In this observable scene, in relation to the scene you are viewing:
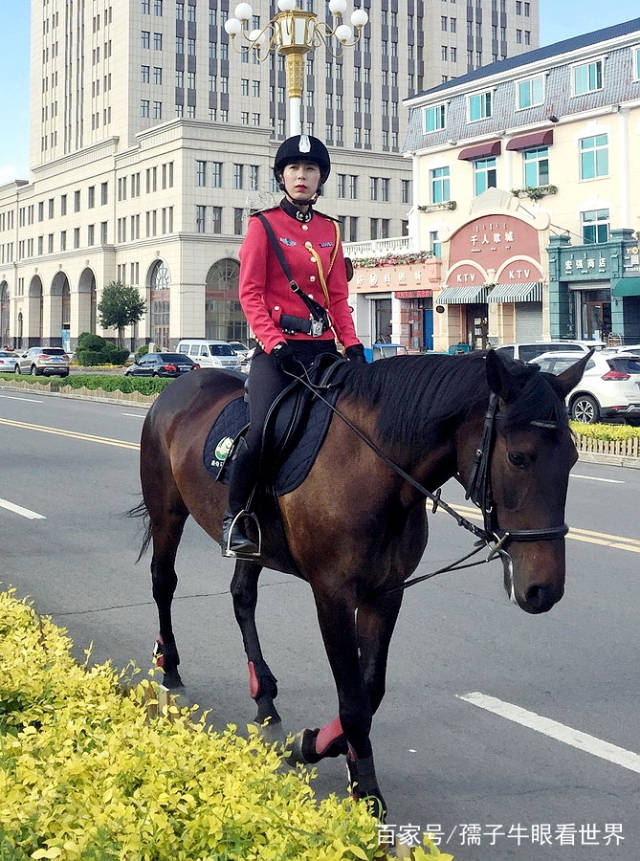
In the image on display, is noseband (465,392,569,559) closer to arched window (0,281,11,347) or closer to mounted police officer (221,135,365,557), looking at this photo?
mounted police officer (221,135,365,557)

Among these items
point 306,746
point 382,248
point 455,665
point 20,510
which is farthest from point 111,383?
point 306,746

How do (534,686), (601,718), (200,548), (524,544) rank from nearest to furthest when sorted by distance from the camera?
(524,544)
(601,718)
(534,686)
(200,548)

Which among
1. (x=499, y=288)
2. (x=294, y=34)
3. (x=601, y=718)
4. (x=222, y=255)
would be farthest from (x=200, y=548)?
(x=222, y=255)

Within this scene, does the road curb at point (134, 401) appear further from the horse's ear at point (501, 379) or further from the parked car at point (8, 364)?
the parked car at point (8, 364)

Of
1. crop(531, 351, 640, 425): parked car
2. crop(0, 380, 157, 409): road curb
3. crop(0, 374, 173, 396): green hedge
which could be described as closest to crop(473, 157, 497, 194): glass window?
crop(0, 374, 173, 396): green hedge

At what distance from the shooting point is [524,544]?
3650 mm

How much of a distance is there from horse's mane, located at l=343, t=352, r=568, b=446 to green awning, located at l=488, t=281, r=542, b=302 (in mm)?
41656

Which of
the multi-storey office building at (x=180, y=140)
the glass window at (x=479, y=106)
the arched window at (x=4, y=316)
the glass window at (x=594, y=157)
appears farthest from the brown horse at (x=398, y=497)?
the arched window at (x=4, y=316)

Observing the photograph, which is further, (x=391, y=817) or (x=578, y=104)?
(x=578, y=104)

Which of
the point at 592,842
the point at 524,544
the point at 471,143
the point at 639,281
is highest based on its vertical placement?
the point at 471,143

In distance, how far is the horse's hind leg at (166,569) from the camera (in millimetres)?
5816

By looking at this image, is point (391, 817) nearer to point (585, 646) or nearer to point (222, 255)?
point (585, 646)

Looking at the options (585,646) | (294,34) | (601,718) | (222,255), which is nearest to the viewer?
(601,718)

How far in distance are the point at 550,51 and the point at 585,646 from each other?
1800 inches
